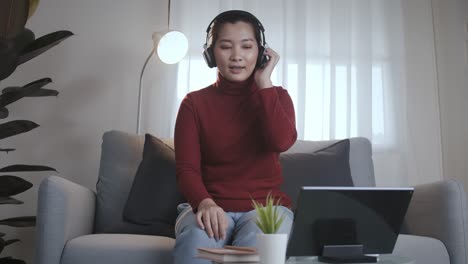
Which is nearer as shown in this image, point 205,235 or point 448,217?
point 205,235

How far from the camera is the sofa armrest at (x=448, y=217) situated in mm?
1706

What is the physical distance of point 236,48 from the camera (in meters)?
1.45

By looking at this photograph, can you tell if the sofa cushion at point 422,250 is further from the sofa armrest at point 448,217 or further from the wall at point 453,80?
the wall at point 453,80

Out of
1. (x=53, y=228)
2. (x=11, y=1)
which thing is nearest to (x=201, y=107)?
(x=53, y=228)

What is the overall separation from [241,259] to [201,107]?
73cm

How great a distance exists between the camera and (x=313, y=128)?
9.22 ft

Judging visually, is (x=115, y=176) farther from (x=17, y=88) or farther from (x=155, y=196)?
(x=17, y=88)

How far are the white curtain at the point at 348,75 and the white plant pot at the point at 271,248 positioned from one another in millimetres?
1889

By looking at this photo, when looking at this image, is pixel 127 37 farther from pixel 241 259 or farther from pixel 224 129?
pixel 241 259

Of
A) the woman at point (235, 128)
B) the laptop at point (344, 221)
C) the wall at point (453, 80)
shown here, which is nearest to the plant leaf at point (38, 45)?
the woman at point (235, 128)

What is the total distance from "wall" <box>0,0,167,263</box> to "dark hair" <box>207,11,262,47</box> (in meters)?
1.43

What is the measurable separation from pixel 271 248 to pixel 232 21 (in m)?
0.79

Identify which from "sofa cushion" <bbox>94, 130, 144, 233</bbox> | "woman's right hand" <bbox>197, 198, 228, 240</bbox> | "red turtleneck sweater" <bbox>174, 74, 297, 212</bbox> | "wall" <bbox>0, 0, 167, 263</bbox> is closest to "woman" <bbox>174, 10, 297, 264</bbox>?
"red turtleneck sweater" <bbox>174, 74, 297, 212</bbox>

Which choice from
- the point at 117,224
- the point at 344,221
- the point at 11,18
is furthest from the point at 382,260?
the point at 11,18
